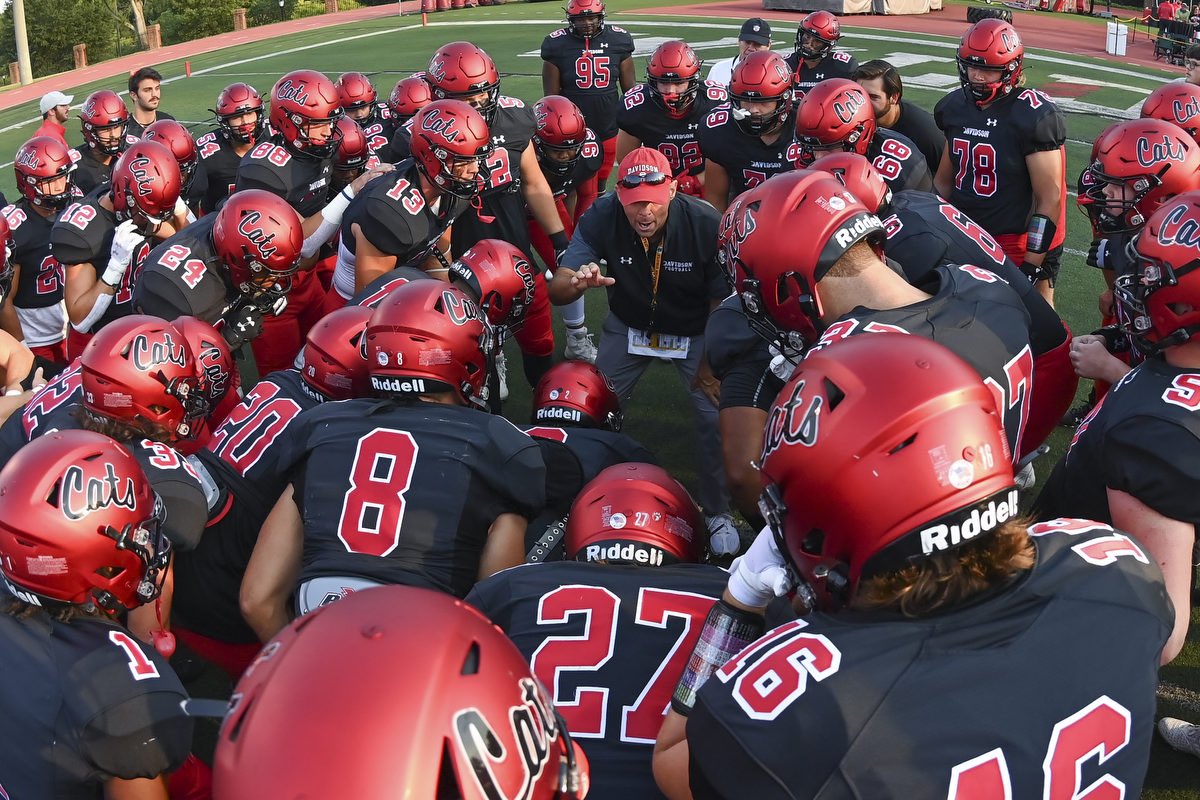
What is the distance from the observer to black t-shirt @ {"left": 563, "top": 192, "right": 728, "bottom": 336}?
5891 mm

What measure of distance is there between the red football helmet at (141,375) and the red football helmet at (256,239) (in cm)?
132

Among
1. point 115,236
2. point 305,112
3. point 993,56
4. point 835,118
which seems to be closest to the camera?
point 835,118

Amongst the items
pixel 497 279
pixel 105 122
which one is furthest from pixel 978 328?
pixel 105 122

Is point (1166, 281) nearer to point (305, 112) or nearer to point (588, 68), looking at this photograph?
point (305, 112)

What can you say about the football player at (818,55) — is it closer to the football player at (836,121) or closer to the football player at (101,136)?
the football player at (836,121)

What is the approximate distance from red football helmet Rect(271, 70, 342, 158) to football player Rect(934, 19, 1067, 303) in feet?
14.4

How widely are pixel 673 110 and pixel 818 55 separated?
153cm

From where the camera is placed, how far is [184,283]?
575 cm

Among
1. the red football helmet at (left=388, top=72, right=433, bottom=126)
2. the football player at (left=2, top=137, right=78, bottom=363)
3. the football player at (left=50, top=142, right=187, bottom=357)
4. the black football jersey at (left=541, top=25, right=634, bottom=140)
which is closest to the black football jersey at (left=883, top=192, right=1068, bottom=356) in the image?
the football player at (left=50, top=142, right=187, bottom=357)

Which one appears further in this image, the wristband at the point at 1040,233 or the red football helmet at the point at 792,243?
the wristband at the point at 1040,233

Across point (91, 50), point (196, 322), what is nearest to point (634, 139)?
point (196, 322)

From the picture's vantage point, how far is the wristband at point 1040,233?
6492 millimetres

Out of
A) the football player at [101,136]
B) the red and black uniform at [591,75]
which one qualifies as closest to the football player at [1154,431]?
the red and black uniform at [591,75]

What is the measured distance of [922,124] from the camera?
7590mm
